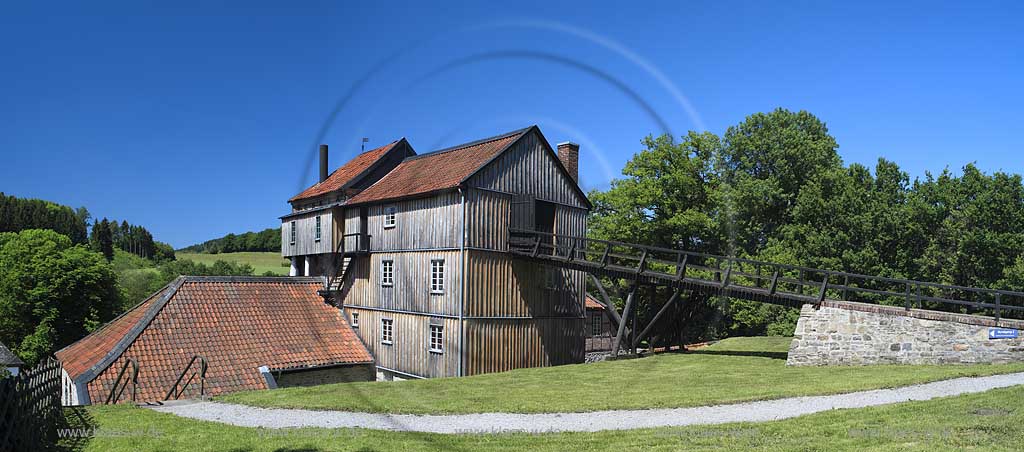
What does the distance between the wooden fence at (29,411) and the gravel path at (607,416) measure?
3.08 metres

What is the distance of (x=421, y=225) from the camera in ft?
87.1

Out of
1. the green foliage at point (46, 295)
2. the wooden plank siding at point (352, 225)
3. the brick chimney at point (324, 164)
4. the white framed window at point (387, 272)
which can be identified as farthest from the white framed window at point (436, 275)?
the green foliage at point (46, 295)

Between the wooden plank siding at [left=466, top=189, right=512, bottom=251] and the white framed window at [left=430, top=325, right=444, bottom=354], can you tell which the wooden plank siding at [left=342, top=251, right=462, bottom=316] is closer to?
the white framed window at [left=430, top=325, right=444, bottom=354]

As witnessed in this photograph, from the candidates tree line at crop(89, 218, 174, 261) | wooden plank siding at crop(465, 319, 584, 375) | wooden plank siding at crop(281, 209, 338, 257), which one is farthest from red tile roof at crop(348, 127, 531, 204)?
tree line at crop(89, 218, 174, 261)

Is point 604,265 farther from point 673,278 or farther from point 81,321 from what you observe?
point 81,321

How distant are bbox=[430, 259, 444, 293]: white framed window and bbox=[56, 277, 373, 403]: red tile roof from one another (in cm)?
587

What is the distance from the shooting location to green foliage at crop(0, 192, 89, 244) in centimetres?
8856

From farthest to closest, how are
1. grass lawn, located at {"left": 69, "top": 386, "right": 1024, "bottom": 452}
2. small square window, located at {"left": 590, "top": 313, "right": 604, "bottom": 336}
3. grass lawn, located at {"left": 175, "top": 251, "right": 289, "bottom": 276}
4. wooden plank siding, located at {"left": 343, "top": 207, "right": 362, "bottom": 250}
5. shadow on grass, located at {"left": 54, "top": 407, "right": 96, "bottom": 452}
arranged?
1. grass lawn, located at {"left": 175, "top": 251, "right": 289, "bottom": 276}
2. small square window, located at {"left": 590, "top": 313, "right": 604, "bottom": 336}
3. wooden plank siding, located at {"left": 343, "top": 207, "right": 362, "bottom": 250}
4. shadow on grass, located at {"left": 54, "top": 407, "right": 96, "bottom": 452}
5. grass lawn, located at {"left": 69, "top": 386, "right": 1024, "bottom": 452}

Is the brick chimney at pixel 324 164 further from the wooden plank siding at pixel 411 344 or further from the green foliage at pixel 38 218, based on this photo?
the green foliage at pixel 38 218

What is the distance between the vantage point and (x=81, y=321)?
50.5 metres

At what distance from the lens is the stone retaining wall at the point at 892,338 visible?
18.0 meters

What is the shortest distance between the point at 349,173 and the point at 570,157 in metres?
12.2

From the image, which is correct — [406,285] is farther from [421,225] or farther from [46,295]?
[46,295]

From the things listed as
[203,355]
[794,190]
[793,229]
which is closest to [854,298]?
[793,229]
